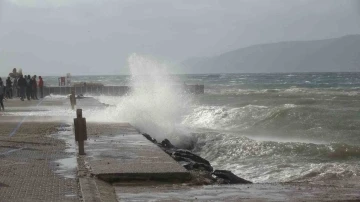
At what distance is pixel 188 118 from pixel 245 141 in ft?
46.5

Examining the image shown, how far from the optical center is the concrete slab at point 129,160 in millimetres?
9961

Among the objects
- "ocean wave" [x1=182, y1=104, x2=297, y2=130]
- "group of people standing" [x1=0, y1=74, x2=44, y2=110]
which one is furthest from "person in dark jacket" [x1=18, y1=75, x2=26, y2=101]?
"ocean wave" [x1=182, y1=104, x2=297, y2=130]

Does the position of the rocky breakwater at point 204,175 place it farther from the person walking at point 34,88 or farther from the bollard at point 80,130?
the person walking at point 34,88

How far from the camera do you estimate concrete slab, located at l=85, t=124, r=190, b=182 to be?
9.96m

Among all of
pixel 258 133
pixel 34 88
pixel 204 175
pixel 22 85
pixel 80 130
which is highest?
pixel 22 85

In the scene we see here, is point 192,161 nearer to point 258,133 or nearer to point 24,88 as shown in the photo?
point 258,133

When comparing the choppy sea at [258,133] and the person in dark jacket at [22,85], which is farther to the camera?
the person in dark jacket at [22,85]

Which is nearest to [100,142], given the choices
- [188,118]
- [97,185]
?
[97,185]

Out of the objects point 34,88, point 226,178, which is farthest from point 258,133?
point 34,88

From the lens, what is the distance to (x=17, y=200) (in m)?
8.12

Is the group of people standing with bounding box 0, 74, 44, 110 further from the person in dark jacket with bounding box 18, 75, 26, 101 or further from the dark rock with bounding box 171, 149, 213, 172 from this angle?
the dark rock with bounding box 171, 149, 213, 172

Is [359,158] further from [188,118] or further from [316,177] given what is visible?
[188,118]

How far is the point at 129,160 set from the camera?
38.0ft

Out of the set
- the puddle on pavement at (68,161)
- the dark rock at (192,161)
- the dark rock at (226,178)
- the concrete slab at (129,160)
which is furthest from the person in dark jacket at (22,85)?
the dark rock at (226,178)
